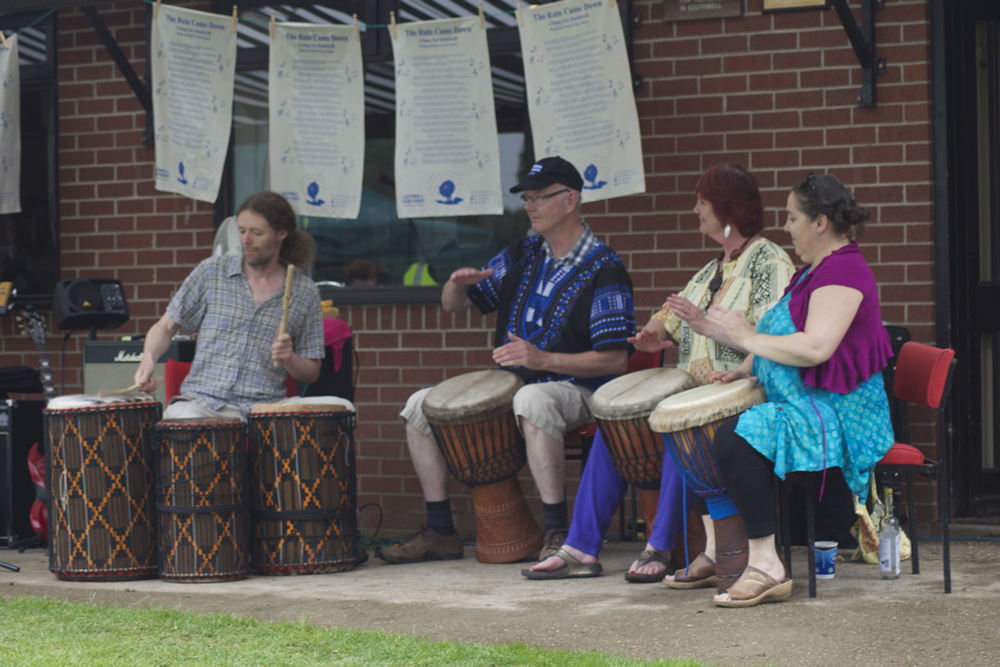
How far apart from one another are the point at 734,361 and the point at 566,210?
38.8 inches

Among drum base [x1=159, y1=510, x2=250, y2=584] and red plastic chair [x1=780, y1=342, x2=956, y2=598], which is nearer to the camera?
red plastic chair [x1=780, y1=342, x2=956, y2=598]

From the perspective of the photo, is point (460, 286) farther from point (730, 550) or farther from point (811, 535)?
point (811, 535)

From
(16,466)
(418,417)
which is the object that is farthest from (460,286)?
(16,466)

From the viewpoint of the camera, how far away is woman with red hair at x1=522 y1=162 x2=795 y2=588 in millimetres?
4277

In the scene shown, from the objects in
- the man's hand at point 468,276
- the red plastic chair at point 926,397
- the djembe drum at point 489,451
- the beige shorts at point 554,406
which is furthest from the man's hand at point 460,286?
the red plastic chair at point 926,397

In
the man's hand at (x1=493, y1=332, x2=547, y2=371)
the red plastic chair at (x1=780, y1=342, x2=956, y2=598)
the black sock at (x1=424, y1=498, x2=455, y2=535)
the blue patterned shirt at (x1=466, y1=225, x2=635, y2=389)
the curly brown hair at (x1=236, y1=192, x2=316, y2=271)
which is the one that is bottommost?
the black sock at (x1=424, y1=498, x2=455, y2=535)

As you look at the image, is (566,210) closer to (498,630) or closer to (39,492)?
(498,630)

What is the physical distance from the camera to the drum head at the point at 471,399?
461cm

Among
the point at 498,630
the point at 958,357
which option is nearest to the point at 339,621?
the point at 498,630

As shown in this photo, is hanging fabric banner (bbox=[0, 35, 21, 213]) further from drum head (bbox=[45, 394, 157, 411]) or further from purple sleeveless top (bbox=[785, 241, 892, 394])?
purple sleeveless top (bbox=[785, 241, 892, 394])

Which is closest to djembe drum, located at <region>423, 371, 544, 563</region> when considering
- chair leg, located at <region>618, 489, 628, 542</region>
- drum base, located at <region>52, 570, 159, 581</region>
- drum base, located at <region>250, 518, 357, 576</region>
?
chair leg, located at <region>618, 489, 628, 542</region>

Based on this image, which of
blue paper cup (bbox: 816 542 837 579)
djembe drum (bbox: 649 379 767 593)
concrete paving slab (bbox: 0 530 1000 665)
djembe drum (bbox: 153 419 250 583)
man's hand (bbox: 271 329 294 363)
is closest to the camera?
concrete paving slab (bbox: 0 530 1000 665)

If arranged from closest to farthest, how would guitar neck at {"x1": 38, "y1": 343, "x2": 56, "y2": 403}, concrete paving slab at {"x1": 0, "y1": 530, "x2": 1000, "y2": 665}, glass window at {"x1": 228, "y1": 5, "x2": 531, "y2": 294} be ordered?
concrete paving slab at {"x1": 0, "y1": 530, "x2": 1000, "y2": 665} → guitar neck at {"x1": 38, "y1": 343, "x2": 56, "y2": 403} → glass window at {"x1": 228, "y1": 5, "x2": 531, "y2": 294}

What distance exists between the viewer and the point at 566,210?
4.86 meters
